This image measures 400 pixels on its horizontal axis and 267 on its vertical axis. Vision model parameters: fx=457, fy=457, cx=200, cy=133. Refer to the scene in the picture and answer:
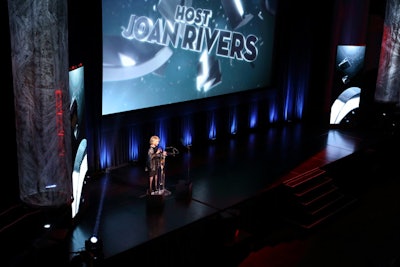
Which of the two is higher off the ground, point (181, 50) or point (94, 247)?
point (181, 50)

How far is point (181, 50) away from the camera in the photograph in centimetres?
770

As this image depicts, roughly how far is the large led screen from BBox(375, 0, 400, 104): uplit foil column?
10.4 feet

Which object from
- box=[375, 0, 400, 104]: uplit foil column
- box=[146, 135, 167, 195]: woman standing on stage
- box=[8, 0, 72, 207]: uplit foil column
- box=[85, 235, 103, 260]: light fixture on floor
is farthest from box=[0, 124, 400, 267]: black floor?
box=[375, 0, 400, 104]: uplit foil column

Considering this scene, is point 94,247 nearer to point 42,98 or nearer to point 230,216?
point 42,98

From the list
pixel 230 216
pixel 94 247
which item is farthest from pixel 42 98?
pixel 230 216

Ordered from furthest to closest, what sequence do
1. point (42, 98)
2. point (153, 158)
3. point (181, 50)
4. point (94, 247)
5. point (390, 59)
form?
point (181, 50), point (390, 59), point (153, 158), point (94, 247), point (42, 98)

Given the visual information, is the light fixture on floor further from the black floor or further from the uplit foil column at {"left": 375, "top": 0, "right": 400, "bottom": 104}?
the uplit foil column at {"left": 375, "top": 0, "right": 400, "bottom": 104}

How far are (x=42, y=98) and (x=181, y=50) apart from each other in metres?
4.39

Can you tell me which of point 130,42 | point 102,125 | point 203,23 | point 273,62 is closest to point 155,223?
point 102,125

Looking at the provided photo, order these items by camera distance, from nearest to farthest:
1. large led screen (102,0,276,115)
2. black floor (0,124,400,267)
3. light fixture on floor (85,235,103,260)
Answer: light fixture on floor (85,235,103,260) < black floor (0,124,400,267) < large led screen (102,0,276,115)

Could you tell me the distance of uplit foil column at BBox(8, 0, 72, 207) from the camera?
3424 millimetres

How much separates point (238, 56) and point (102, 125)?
11.0 feet

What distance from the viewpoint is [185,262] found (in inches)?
217

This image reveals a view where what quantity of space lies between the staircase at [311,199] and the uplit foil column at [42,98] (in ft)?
12.8
